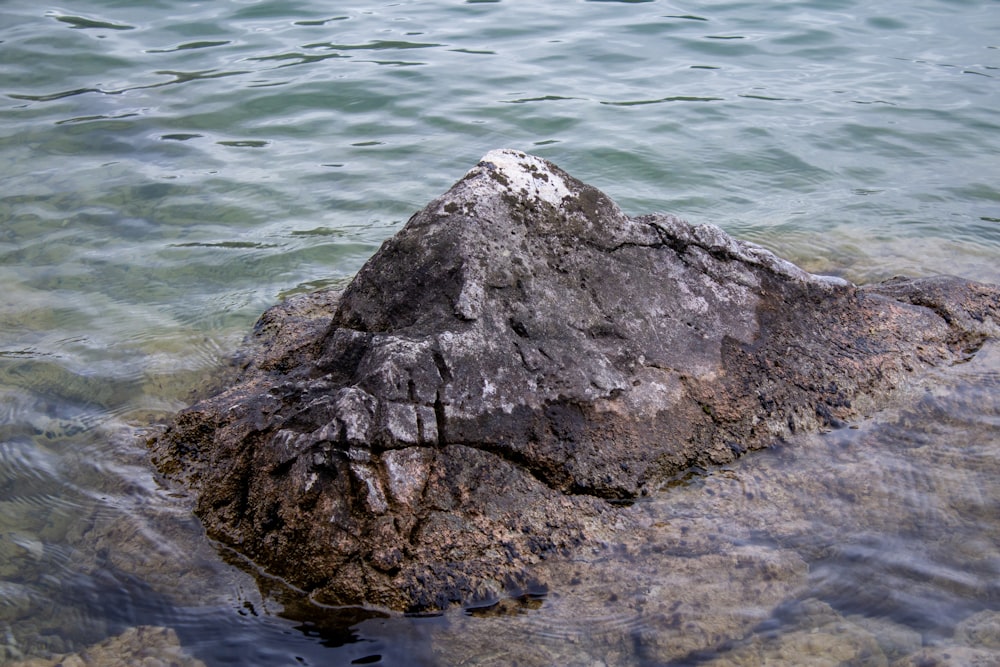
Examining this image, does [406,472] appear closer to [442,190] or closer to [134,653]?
[134,653]

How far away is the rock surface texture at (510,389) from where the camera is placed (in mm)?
2764

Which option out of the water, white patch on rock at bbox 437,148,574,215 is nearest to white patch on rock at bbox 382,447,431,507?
the water

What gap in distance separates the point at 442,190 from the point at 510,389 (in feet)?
12.9

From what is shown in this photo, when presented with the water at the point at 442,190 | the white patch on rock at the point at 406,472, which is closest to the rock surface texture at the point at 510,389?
the white patch on rock at the point at 406,472

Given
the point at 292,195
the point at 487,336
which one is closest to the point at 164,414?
the point at 487,336

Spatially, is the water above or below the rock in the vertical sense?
above

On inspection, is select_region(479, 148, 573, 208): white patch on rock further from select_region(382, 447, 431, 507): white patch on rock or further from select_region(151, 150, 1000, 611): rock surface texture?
select_region(382, 447, 431, 507): white patch on rock

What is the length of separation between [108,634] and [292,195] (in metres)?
4.28

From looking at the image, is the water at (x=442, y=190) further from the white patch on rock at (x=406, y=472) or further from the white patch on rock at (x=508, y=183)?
the white patch on rock at (x=508, y=183)

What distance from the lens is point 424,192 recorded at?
6.64 metres

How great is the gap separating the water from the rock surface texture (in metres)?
0.13

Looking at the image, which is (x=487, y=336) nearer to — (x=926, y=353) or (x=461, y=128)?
(x=926, y=353)

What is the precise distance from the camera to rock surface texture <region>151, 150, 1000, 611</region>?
9.07 ft

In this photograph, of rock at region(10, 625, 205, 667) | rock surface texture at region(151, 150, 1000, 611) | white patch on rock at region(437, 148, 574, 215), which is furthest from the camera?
white patch on rock at region(437, 148, 574, 215)
